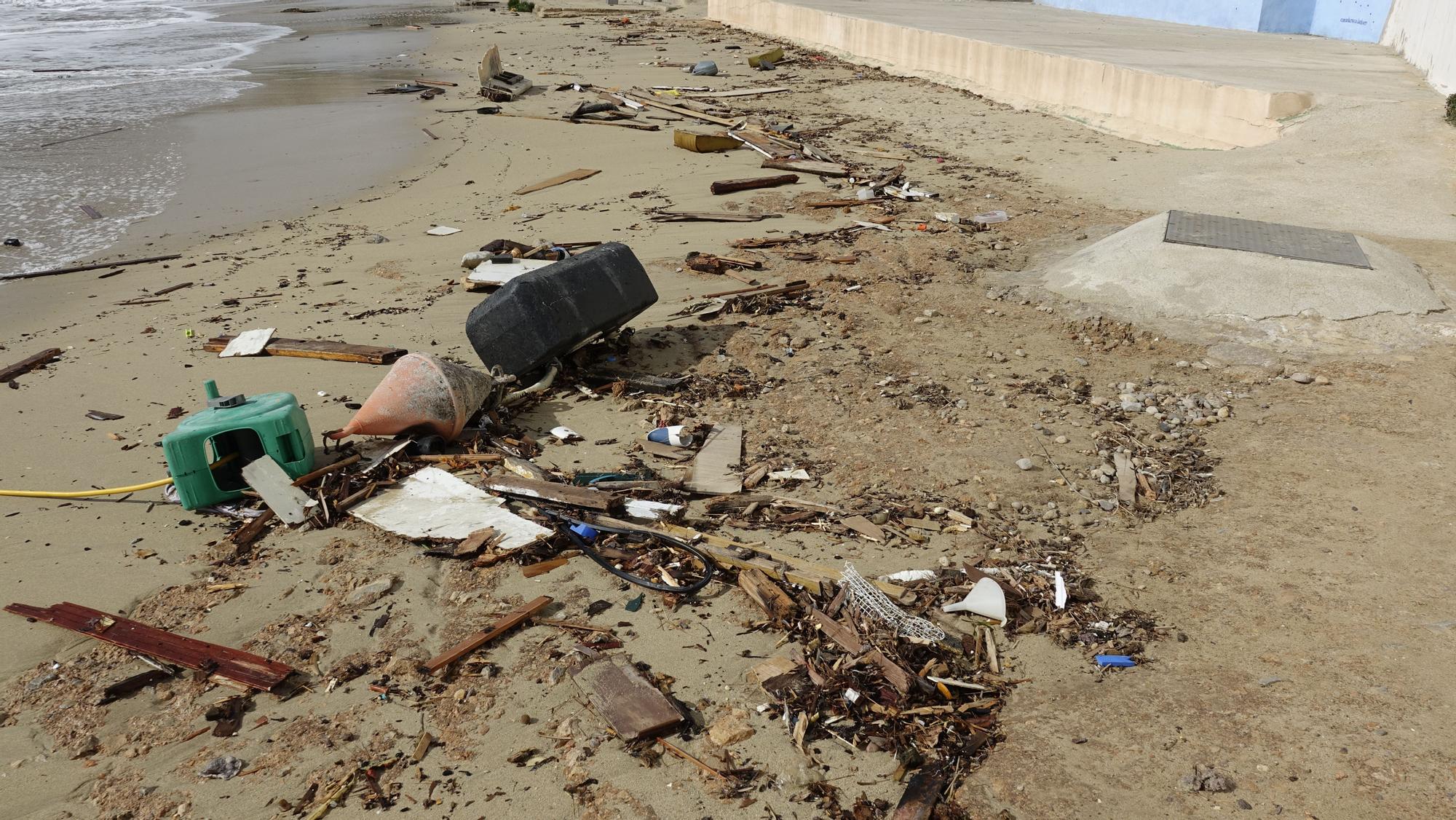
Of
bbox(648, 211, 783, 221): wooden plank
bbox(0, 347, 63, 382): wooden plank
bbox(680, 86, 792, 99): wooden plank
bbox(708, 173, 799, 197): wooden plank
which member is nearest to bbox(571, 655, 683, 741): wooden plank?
bbox(0, 347, 63, 382): wooden plank

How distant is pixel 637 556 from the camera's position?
A: 179 inches

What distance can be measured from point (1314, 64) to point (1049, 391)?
10.3 meters

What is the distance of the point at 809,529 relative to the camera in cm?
475

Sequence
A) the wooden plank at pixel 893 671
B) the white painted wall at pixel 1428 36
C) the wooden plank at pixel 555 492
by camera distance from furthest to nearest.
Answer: the white painted wall at pixel 1428 36, the wooden plank at pixel 555 492, the wooden plank at pixel 893 671

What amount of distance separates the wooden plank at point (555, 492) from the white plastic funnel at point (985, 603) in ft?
5.70

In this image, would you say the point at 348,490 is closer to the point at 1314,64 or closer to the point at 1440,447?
the point at 1440,447

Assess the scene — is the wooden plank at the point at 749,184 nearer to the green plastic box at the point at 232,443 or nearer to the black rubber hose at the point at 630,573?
the green plastic box at the point at 232,443

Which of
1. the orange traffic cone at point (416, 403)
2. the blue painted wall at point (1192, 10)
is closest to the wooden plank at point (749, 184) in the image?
the orange traffic cone at point (416, 403)

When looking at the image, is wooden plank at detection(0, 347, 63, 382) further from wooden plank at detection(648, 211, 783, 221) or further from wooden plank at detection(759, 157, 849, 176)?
wooden plank at detection(759, 157, 849, 176)

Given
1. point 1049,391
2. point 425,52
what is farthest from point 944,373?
point 425,52

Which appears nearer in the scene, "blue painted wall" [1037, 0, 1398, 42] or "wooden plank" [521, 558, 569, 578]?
"wooden plank" [521, 558, 569, 578]

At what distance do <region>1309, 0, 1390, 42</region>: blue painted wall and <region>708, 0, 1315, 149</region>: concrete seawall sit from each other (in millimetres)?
6104

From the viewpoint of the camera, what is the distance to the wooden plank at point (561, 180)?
446 inches

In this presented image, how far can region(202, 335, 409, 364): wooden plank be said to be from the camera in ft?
22.4
